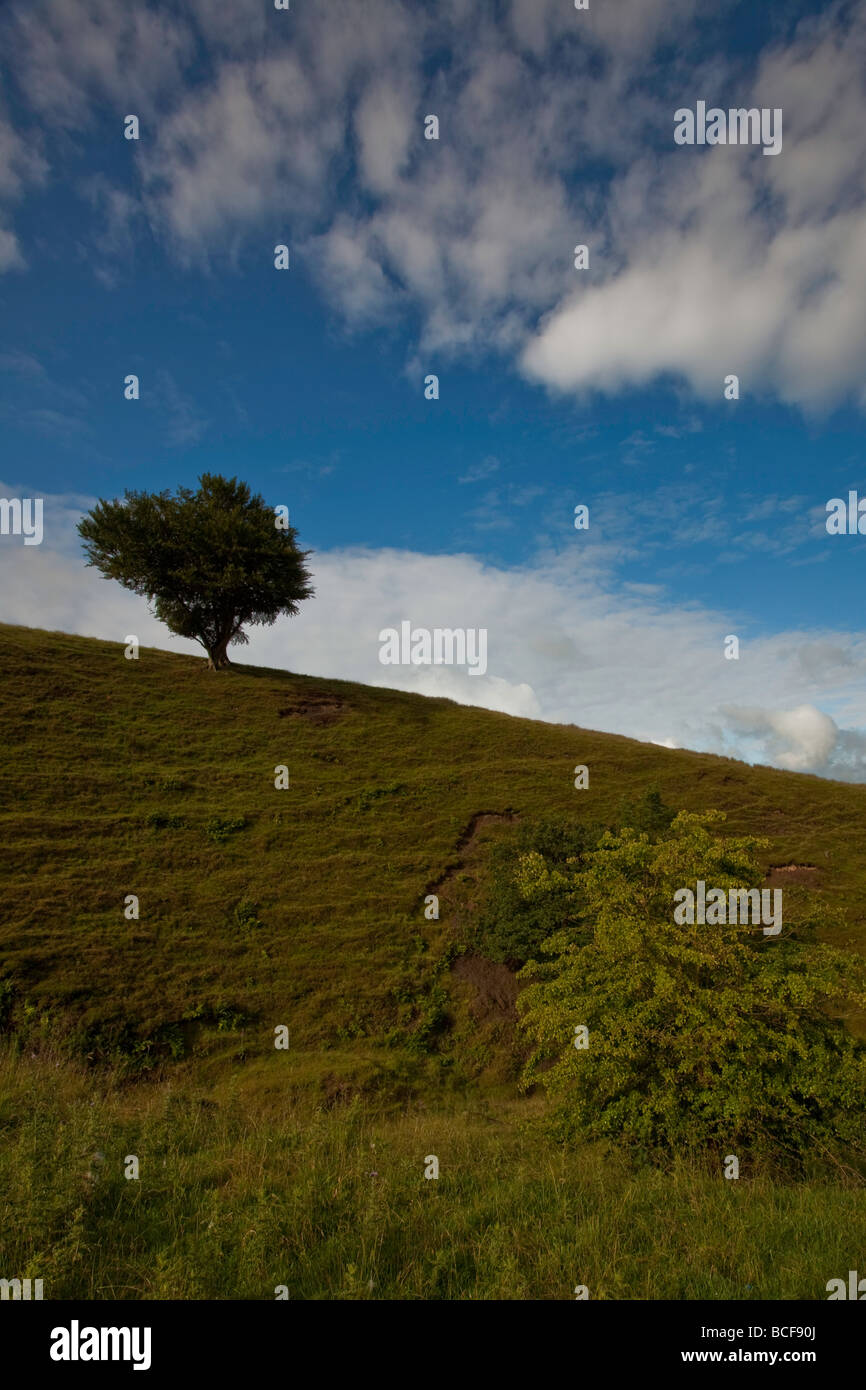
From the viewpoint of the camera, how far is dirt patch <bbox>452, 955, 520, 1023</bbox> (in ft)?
67.3

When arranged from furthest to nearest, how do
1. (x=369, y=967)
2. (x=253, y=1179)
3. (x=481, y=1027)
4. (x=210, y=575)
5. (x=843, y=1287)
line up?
(x=210, y=575), (x=369, y=967), (x=481, y=1027), (x=253, y=1179), (x=843, y=1287)

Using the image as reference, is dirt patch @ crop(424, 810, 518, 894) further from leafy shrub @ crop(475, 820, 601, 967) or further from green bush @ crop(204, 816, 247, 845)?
green bush @ crop(204, 816, 247, 845)

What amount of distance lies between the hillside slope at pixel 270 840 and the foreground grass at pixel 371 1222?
10403mm

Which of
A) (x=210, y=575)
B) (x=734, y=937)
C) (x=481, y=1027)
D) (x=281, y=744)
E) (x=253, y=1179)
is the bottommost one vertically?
(x=481, y=1027)

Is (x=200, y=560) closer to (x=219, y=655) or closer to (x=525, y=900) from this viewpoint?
(x=219, y=655)

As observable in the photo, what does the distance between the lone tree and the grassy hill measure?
13.5 ft

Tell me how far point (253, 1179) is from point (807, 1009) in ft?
28.5

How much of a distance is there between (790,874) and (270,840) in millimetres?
25331

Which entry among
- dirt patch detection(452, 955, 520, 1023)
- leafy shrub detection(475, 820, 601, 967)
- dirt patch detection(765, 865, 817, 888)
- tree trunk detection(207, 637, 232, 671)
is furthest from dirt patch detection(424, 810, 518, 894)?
tree trunk detection(207, 637, 232, 671)

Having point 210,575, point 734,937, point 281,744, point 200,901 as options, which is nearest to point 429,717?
point 281,744

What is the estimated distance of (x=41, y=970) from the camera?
18125 mm

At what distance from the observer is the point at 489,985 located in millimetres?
21422

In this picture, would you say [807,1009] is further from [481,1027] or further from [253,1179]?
[481,1027]

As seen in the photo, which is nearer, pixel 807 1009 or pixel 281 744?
pixel 807 1009
